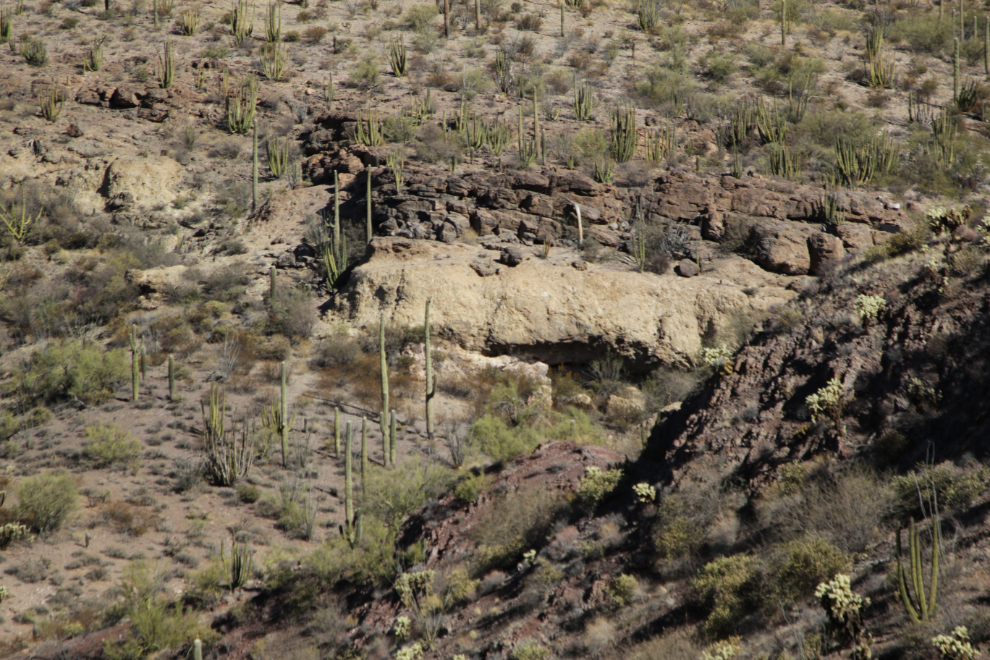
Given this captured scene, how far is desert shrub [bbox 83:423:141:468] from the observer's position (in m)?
15.6

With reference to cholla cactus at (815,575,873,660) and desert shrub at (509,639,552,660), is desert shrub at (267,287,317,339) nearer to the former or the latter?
desert shrub at (509,639,552,660)

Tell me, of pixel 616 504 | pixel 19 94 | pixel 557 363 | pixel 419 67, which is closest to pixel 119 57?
pixel 19 94

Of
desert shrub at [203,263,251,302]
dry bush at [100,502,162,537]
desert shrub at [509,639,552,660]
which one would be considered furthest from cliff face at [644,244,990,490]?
desert shrub at [203,263,251,302]

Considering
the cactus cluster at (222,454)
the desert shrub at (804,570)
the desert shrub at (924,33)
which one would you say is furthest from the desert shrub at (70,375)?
the desert shrub at (924,33)

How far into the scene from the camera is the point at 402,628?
9.04 metres

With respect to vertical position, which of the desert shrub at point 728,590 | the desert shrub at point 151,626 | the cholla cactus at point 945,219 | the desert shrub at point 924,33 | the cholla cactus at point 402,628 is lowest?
the desert shrub at point 151,626

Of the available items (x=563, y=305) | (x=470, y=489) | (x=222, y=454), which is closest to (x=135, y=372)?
(x=222, y=454)

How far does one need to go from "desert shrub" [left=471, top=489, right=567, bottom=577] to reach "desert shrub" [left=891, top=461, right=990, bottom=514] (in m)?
4.32

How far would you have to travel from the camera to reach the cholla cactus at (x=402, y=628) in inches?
354

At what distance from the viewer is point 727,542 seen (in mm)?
7422

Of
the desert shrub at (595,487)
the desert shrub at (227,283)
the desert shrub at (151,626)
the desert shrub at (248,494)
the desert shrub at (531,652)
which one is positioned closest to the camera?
the desert shrub at (531,652)

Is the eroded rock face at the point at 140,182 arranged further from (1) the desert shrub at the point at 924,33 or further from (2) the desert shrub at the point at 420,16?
(1) the desert shrub at the point at 924,33

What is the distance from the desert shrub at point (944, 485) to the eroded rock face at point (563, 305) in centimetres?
1287

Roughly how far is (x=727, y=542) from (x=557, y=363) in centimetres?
1355
